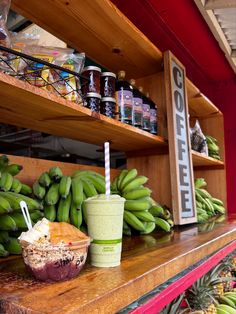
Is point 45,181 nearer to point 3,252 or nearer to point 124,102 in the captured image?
point 3,252

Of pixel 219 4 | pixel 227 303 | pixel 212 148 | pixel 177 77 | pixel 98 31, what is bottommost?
pixel 227 303

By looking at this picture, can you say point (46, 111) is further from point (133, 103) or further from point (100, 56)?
point (100, 56)

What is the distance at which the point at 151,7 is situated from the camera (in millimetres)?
2107

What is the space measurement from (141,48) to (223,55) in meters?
1.45

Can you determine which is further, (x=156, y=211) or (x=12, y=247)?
(x=156, y=211)

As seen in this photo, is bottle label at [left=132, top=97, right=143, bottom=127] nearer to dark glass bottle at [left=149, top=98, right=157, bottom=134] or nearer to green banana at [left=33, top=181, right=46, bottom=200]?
dark glass bottle at [left=149, top=98, right=157, bottom=134]

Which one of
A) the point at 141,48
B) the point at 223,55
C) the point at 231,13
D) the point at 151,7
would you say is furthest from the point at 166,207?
the point at 223,55

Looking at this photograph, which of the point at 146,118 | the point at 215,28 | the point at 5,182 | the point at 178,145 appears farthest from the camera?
the point at 215,28

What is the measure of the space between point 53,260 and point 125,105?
3.23ft

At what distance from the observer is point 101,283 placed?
2.33 feet

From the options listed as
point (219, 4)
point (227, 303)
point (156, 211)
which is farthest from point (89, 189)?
point (219, 4)

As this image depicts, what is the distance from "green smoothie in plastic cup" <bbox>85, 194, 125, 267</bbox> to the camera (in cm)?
81

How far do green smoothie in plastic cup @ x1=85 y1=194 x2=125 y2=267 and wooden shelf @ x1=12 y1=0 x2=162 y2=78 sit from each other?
91cm

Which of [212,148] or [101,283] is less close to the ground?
[212,148]
